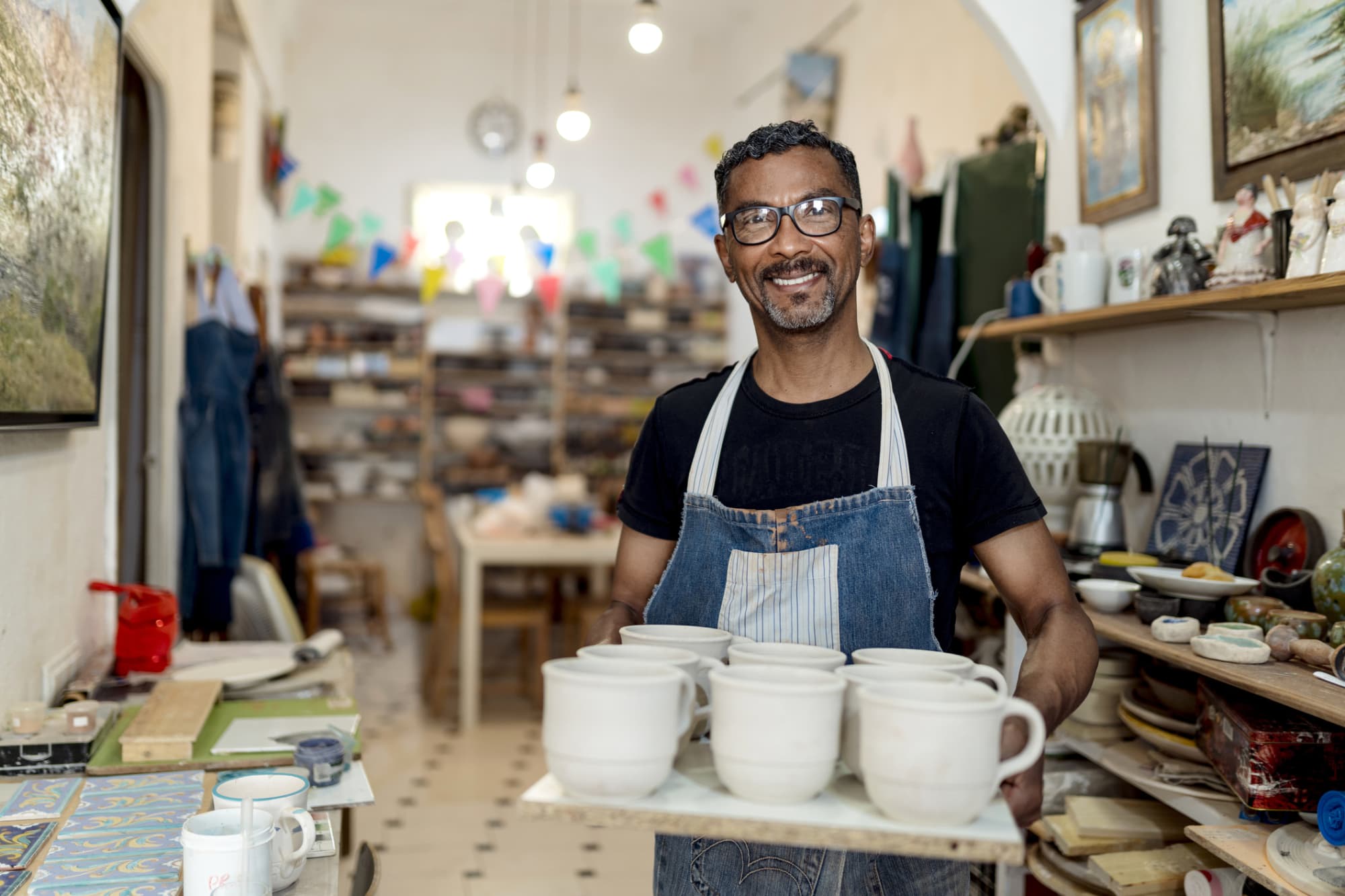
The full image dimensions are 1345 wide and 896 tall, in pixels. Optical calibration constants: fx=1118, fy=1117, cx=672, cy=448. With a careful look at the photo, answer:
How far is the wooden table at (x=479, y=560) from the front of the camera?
5430 millimetres

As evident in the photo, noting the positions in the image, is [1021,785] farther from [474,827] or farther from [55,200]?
[474,827]

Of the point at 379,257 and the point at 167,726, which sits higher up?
the point at 379,257

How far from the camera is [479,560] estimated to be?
544 centimetres

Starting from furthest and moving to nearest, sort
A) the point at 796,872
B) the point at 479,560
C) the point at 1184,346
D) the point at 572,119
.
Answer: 1. the point at 572,119
2. the point at 479,560
3. the point at 1184,346
4. the point at 796,872

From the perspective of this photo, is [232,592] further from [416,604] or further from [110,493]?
[416,604]

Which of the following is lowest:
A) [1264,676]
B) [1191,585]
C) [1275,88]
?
[1264,676]

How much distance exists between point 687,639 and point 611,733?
291 mm

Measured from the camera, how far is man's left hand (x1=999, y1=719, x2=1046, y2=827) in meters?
1.11

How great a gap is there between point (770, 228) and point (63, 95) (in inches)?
57.1

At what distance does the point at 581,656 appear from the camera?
1.18 meters

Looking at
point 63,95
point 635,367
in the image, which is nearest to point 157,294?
point 63,95

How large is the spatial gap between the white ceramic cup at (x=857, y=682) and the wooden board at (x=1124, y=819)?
4.86ft

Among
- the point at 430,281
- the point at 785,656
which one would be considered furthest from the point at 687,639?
the point at 430,281

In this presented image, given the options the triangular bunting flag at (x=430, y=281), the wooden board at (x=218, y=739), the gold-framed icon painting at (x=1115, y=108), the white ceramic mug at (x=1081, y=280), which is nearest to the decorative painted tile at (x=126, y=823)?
the wooden board at (x=218, y=739)
